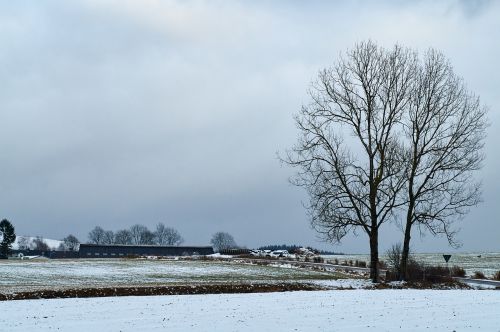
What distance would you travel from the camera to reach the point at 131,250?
154000 millimetres

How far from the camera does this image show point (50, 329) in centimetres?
1419

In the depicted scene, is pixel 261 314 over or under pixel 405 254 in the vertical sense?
under

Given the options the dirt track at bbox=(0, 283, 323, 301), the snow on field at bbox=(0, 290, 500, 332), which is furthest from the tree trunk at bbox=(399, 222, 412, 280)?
the snow on field at bbox=(0, 290, 500, 332)

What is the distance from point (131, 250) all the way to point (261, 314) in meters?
142

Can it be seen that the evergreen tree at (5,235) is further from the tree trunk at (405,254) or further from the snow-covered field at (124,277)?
the tree trunk at (405,254)

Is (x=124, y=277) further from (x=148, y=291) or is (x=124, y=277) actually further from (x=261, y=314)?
(x=261, y=314)

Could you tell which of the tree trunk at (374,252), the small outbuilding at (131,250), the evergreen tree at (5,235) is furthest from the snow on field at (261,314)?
the small outbuilding at (131,250)

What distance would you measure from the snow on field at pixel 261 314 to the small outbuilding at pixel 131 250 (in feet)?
423

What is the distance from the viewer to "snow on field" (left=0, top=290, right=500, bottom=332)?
14.5 m

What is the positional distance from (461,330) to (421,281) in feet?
80.0

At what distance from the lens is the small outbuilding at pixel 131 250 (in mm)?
148750

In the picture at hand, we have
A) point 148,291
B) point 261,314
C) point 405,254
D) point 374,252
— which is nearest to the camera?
point 261,314

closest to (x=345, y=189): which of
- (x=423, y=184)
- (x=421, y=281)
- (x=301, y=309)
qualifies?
(x=423, y=184)

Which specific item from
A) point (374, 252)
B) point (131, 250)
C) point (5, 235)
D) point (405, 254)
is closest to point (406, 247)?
point (405, 254)
